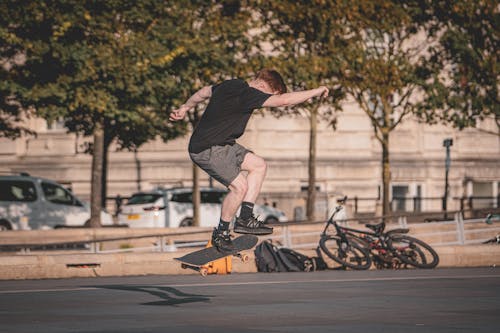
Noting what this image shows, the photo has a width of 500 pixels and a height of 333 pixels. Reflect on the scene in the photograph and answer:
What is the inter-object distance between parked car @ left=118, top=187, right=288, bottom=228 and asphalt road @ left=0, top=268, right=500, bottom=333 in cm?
1614

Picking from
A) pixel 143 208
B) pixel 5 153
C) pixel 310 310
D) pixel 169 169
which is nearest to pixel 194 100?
pixel 310 310

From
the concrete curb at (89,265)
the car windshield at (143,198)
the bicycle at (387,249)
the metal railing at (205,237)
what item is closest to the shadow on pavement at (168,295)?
the concrete curb at (89,265)

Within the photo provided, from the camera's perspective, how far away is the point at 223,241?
1176 cm

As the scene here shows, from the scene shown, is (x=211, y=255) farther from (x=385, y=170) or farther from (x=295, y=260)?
(x=385, y=170)

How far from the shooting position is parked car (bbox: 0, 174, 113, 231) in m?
31.0

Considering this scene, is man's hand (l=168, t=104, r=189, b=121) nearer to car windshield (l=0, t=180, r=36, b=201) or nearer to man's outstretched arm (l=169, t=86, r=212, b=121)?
man's outstretched arm (l=169, t=86, r=212, b=121)

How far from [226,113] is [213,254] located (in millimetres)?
1498

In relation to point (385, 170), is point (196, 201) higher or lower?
lower

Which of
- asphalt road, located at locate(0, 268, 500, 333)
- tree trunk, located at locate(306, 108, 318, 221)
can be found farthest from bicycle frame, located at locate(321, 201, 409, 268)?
tree trunk, located at locate(306, 108, 318, 221)

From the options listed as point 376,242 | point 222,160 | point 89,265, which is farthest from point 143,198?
point 222,160

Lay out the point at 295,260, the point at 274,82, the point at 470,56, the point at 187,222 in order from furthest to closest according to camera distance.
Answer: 1. the point at 187,222
2. the point at 470,56
3. the point at 295,260
4. the point at 274,82

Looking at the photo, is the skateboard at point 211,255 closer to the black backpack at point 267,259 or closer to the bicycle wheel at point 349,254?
the black backpack at point 267,259

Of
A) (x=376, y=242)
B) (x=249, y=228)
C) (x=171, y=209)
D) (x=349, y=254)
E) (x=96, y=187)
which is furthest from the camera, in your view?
(x=171, y=209)

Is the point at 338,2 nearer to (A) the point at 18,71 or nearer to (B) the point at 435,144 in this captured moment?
(A) the point at 18,71
